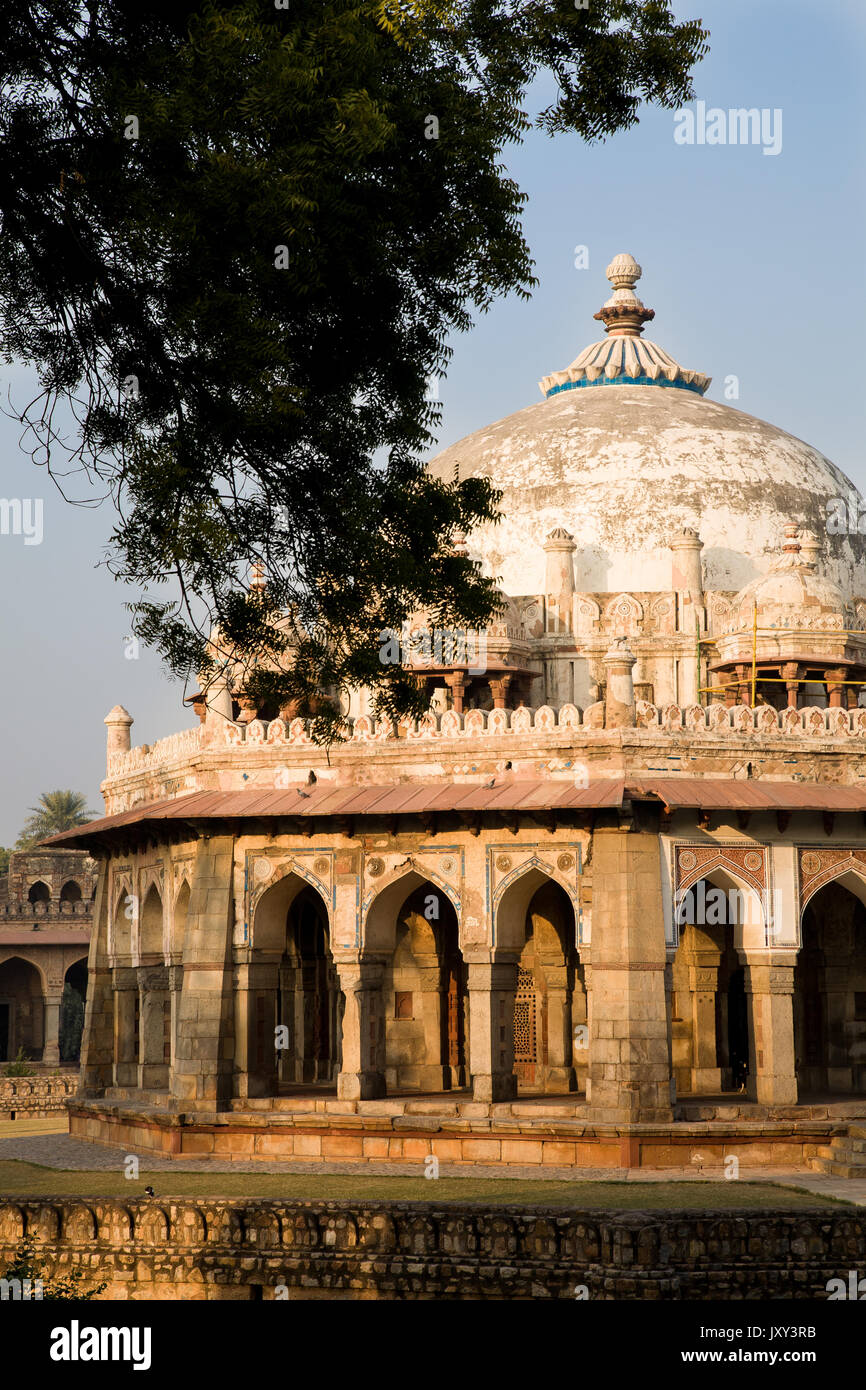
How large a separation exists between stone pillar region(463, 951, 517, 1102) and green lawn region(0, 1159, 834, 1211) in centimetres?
250

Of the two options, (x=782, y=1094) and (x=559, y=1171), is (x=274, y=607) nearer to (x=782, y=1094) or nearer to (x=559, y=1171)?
(x=559, y=1171)

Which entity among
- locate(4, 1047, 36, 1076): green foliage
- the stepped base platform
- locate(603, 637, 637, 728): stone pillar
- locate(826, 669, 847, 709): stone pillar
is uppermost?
locate(826, 669, 847, 709): stone pillar

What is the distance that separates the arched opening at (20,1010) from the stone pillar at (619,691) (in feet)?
95.6

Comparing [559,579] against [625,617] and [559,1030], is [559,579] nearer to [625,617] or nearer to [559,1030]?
[625,617]

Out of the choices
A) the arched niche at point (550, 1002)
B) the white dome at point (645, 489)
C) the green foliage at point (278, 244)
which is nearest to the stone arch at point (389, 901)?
the arched niche at point (550, 1002)

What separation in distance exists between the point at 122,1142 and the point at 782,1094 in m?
9.70

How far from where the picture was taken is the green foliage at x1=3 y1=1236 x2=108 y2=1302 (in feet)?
53.6

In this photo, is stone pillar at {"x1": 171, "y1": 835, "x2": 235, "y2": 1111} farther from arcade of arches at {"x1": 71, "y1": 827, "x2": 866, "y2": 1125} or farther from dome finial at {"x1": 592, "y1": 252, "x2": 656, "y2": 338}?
dome finial at {"x1": 592, "y1": 252, "x2": 656, "y2": 338}

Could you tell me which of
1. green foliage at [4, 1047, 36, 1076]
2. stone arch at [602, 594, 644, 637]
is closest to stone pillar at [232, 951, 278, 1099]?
stone arch at [602, 594, 644, 637]

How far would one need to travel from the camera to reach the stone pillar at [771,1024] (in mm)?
23078

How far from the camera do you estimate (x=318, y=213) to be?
11.9m

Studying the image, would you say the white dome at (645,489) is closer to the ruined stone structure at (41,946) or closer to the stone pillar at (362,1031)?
the stone pillar at (362,1031)

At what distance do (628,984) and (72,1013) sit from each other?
31648mm

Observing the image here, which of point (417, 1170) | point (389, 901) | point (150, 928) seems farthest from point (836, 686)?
point (150, 928)
